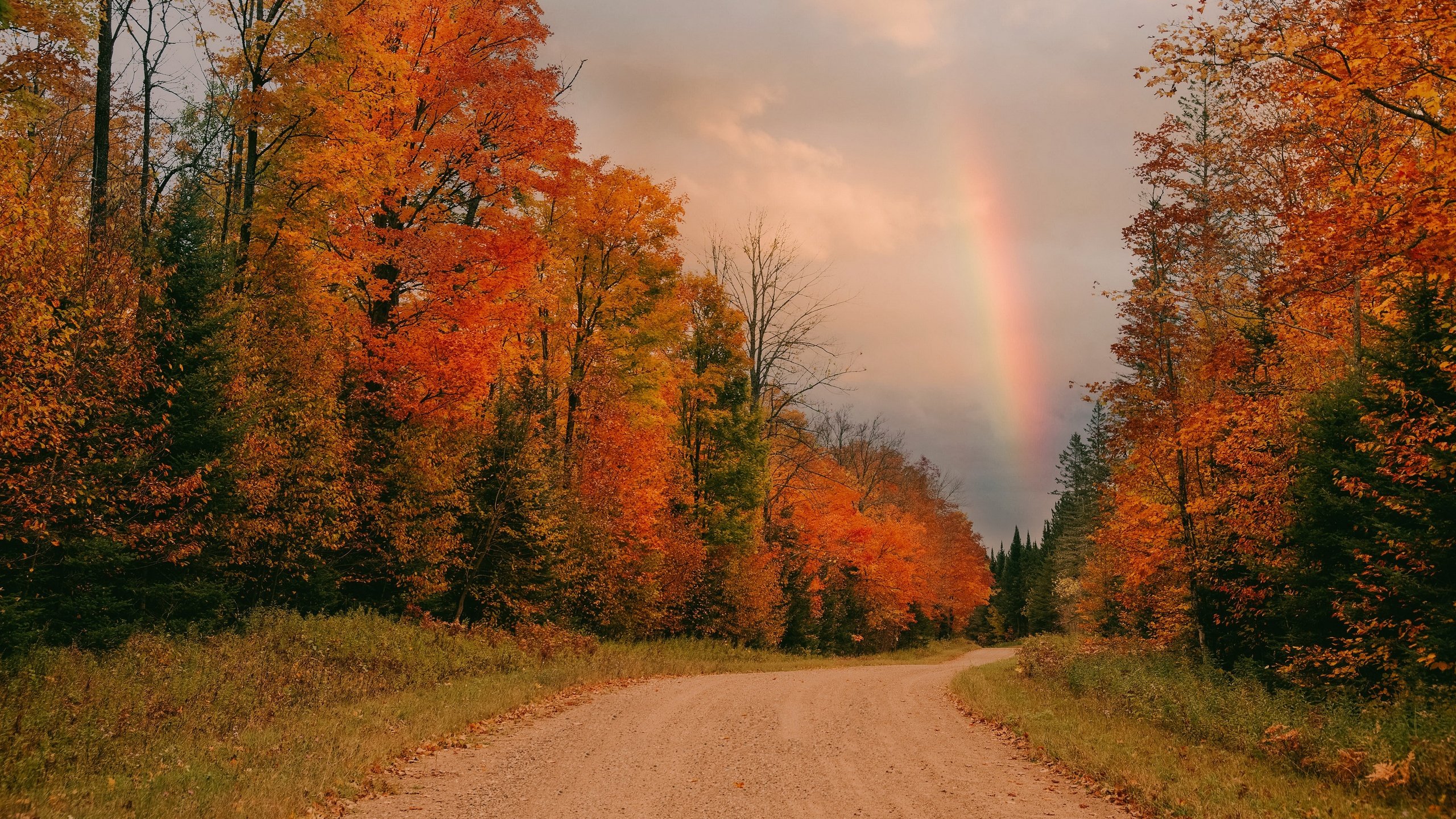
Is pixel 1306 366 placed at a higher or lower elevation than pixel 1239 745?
higher

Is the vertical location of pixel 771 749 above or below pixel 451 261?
below

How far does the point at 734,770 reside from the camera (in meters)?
10.2

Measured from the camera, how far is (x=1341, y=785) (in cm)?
928

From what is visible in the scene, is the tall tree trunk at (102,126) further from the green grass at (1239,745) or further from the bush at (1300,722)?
the bush at (1300,722)

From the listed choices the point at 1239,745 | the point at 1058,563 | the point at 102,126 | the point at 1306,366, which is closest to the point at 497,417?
the point at 102,126

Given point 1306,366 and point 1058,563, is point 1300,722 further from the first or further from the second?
point 1058,563

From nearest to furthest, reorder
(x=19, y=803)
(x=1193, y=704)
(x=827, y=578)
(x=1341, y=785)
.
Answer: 1. (x=19, y=803)
2. (x=1341, y=785)
3. (x=1193, y=704)
4. (x=827, y=578)

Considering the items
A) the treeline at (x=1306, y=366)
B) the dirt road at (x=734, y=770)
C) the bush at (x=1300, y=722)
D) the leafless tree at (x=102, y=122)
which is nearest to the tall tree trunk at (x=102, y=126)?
the leafless tree at (x=102, y=122)

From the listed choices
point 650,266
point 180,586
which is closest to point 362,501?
point 180,586

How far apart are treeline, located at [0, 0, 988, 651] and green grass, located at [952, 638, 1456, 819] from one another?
44.7 feet

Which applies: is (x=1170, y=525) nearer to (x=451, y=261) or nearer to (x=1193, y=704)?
(x=1193, y=704)

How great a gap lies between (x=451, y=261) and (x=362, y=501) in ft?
20.9

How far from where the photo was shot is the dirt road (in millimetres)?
8391

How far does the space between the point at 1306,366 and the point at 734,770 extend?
19551 mm
